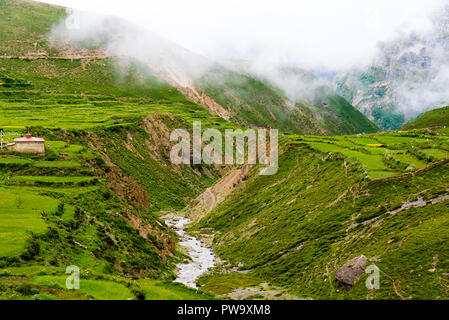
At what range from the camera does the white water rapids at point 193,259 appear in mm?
50903

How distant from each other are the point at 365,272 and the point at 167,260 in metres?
27.0

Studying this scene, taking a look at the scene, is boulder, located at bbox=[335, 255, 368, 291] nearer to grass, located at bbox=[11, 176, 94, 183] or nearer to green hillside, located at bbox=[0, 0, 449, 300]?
green hillside, located at bbox=[0, 0, 449, 300]

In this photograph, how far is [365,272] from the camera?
115 feet

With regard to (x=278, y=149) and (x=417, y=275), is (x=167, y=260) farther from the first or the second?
(x=278, y=149)

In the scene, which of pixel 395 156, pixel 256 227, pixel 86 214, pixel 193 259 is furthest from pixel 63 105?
pixel 395 156

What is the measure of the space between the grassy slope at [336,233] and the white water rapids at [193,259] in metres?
2.21

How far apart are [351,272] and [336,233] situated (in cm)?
1219

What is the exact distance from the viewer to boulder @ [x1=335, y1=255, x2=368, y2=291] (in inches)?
1391

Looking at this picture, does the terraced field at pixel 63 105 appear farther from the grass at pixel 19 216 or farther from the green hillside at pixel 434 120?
the green hillside at pixel 434 120

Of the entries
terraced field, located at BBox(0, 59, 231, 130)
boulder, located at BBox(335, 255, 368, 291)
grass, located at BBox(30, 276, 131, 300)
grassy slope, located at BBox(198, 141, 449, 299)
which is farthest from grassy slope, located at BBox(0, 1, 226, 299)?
boulder, located at BBox(335, 255, 368, 291)

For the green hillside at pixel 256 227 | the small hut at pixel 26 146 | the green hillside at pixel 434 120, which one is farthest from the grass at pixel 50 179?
the green hillside at pixel 434 120

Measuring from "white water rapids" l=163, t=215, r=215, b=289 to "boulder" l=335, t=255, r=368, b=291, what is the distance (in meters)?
17.4

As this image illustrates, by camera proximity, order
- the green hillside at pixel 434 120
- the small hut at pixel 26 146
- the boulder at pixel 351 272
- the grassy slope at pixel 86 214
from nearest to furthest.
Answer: the grassy slope at pixel 86 214 < the boulder at pixel 351 272 < the small hut at pixel 26 146 < the green hillside at pixel 434 120

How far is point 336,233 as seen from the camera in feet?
157
